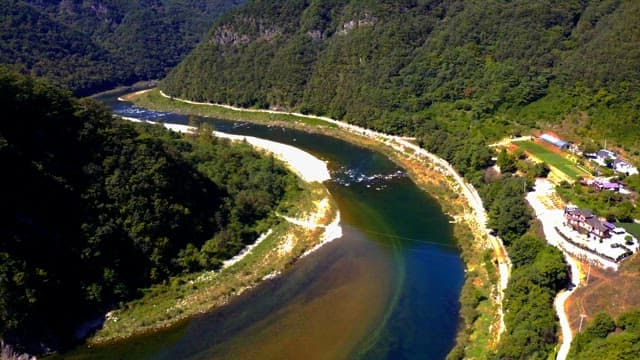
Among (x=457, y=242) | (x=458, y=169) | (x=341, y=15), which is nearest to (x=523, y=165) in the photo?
(x=458, y=169)

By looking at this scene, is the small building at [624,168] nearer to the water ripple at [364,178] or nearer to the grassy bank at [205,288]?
the water ripple at [364,178]

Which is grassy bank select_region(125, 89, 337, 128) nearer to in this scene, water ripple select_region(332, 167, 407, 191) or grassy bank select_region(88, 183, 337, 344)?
water ripple select_region(332, 167, 407, 191)

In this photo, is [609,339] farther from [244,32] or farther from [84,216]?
[244,32]

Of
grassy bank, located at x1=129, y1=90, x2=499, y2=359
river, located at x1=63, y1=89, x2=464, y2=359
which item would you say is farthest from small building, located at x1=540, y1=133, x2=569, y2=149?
river, located at x1=63, y1=89, x2=464, y2=359

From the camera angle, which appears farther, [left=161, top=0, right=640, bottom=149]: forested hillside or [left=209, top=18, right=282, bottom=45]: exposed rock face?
[left=209, top=18, right=282, bottom=45]: exposed rock face

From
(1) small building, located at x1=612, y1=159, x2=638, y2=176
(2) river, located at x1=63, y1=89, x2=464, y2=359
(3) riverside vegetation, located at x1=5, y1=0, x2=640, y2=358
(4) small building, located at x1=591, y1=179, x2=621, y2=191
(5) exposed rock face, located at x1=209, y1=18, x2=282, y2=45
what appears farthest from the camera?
(5) exposed rock face, located at x1=209, y1=18, x2=282, y2=45

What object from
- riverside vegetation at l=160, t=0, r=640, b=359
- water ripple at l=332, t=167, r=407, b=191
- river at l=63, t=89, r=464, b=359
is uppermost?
riverside vegetation at l=160, t=0, r=640, b=359
